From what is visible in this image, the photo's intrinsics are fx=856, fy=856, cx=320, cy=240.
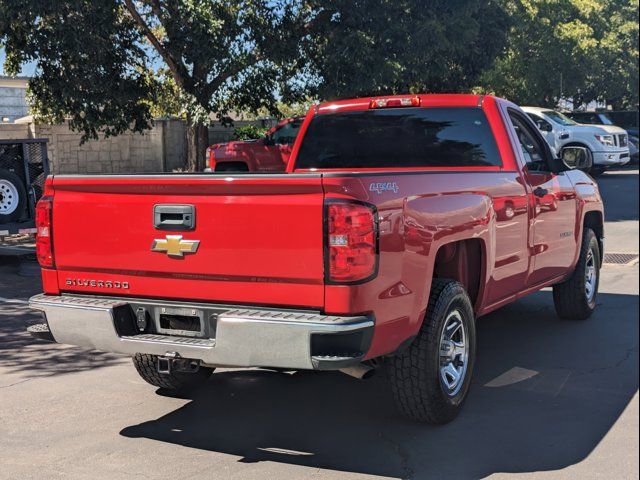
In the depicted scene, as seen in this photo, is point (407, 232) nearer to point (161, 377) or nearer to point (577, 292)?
point (161, 377)

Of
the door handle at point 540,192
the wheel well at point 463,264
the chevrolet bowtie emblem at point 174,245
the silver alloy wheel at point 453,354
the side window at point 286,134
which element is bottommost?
the silver alloy wheel at point 453,354

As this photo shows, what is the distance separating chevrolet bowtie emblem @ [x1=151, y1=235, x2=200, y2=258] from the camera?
4.56 meters

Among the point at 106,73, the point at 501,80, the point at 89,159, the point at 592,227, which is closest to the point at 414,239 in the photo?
the point at 592,227

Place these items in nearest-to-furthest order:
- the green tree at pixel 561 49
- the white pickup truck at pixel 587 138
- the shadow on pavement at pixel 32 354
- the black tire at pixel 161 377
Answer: the black tire at pixel 161 377 < the shadow on pavement at pixel 32 354 < the white pickup truck at pixel 587 138 < the green tree at pixel 561 49

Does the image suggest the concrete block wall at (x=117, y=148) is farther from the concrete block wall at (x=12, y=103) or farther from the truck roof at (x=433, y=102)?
the truck roof at (x=433, y=102)

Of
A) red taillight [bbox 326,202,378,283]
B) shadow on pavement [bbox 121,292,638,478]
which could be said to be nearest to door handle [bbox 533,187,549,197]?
shadow on pavement [bbox 121,292,638,478]

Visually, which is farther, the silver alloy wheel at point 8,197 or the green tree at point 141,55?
the green tree at point 141,55

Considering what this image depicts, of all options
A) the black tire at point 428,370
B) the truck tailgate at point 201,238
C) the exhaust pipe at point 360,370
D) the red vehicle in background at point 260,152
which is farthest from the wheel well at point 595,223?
the red vehicle in background at point 260,152

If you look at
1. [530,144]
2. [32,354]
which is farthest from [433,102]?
[32,354]

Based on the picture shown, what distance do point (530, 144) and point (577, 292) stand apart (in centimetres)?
156

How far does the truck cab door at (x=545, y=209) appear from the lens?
6.52 metres

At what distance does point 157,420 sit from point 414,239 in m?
2.05

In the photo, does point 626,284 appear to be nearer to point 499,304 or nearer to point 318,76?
point 499,304

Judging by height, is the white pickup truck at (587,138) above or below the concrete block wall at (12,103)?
below
